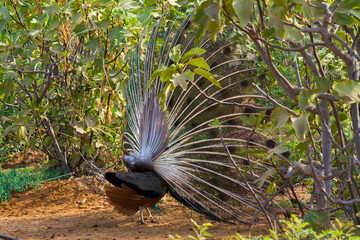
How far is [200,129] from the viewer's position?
4.47 metres

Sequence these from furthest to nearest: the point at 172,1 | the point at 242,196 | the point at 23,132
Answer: the point at 23,132 < the point at 242,196 < the point at 172,1

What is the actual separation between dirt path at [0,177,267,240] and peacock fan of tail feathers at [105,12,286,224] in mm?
258

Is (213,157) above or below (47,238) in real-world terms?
above

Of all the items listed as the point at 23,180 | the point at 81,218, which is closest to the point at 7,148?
the point at 23,180

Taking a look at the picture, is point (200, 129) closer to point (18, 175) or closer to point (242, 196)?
point (242, 196)

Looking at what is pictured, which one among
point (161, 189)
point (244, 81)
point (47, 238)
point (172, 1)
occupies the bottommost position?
point (47, 238)

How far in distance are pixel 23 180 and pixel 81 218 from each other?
1.59 meters

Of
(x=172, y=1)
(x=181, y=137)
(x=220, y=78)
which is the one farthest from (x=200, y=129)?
(x=172, y=1)

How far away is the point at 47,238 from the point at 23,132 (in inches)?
58.7

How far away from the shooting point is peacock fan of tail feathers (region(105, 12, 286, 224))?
4.13m

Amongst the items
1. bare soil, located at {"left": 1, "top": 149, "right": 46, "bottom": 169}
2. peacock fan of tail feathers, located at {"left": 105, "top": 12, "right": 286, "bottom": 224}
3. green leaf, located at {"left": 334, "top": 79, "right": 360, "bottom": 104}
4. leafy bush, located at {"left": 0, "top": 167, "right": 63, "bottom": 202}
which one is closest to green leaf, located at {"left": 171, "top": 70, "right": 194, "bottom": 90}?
green leaf, located at {"left": 334, "top": 79, "right": 360, "bottom": 104}

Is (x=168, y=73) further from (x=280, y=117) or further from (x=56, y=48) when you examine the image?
(x=56, y=48)

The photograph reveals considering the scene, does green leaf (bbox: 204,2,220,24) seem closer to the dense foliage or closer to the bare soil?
the dense foliage

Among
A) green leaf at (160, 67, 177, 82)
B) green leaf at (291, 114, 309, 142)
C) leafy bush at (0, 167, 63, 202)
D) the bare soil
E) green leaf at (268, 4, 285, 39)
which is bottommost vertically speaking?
the bare soil
